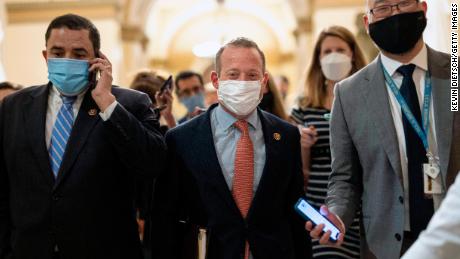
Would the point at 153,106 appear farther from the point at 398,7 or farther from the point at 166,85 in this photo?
the point at 398,7

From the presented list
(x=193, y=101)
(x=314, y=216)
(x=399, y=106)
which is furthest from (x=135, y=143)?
(x=193, y=101)

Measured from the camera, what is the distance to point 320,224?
2.64m

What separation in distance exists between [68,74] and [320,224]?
1434 millimetres

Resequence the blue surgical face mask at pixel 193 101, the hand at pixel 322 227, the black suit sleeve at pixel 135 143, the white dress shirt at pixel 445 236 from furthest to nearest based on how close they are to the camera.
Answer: the blue surgical face mask at pixel 193 101, the black suit sleeve at pixel 135 143, the hand at pixel 322 227, the white dress shirt at pixel 445 236

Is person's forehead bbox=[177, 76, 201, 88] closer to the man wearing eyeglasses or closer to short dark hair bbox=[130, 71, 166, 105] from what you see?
short dark hair bbox=[130, 71, 166, 105]

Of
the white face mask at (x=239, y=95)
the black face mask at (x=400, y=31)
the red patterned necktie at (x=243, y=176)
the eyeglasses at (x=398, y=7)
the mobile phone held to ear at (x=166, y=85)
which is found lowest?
the red patterned necktie at (x=243, y=176)

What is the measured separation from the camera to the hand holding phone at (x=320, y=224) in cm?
263

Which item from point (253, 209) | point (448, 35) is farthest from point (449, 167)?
point (448, 35)

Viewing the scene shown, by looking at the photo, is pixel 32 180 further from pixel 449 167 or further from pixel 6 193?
pixel 449 167

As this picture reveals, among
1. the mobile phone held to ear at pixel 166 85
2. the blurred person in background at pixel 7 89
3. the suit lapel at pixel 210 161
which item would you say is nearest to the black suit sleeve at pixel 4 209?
the suit lapel at pixel 210 161

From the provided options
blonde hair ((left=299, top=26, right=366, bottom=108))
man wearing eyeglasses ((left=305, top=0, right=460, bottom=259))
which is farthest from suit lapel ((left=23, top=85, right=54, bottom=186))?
blonde hair ((left=299, top=26, right=366, bottom=108))

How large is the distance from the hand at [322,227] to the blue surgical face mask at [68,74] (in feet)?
4.37

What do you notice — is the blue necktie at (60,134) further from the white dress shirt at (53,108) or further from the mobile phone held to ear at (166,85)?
the mobile phone held to ear at (166,85)

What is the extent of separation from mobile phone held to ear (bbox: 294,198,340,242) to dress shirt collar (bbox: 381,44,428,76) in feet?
2.80
